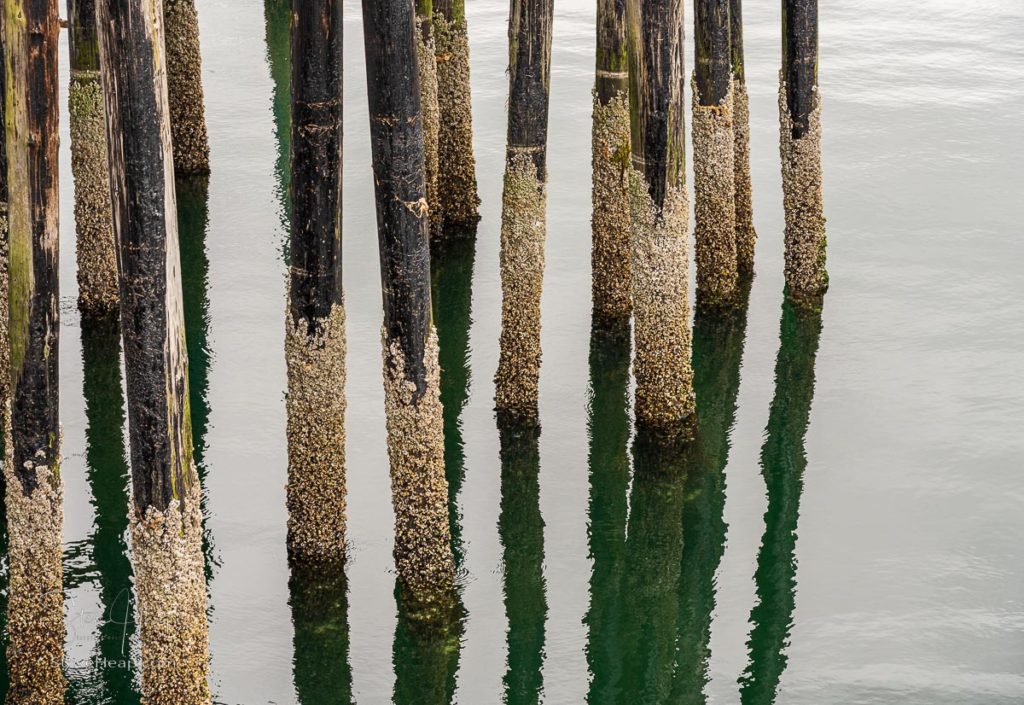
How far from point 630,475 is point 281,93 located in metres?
9.82

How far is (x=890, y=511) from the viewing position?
11648 mm

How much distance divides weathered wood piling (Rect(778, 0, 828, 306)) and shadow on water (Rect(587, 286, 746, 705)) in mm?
1029

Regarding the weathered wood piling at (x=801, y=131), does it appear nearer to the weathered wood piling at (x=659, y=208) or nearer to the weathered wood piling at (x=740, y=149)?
the weathered wood piling at (x=740, y=149)

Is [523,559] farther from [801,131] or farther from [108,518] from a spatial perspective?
[801,131]

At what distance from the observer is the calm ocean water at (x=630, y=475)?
383 inches

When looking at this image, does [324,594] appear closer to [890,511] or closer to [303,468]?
[303,468]

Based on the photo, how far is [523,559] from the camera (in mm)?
10812

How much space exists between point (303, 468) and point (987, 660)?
4566mm

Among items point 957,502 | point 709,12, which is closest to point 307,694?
point 957,502

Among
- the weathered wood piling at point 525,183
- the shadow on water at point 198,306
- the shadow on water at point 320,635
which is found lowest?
the shadow on water at point 320,635

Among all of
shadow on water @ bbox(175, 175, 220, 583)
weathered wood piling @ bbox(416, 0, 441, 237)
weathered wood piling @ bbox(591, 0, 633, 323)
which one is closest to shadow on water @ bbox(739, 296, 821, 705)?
weathered wood piling @ bbox(591, 0, 633, 323)

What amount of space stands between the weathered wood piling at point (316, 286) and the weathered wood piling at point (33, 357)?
5.18 feet

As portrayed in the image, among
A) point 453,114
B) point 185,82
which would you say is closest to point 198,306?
point 185,82

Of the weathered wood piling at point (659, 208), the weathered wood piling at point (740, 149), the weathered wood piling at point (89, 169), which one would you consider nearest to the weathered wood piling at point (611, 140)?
the weathered wood piling at point (740, 149)
